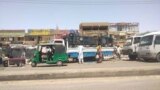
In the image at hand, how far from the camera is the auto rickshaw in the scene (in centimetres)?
2936

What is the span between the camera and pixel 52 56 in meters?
29.8

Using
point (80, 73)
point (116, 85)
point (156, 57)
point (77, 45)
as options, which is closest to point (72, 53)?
point (77, 45)

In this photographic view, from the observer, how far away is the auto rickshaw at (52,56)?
29.4 m

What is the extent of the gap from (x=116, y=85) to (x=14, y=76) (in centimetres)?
601

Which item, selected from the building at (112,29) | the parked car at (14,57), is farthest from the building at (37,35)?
the parked car at (14,57)

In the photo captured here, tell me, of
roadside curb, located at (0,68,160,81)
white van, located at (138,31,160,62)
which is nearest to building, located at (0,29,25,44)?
white van, located at (138,31,160,62)

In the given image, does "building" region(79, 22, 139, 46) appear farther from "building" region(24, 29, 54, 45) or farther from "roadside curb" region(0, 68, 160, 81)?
"roadside curb" region(0, 68, 160, 81)

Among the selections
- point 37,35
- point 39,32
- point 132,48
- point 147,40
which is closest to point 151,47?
point 147,40

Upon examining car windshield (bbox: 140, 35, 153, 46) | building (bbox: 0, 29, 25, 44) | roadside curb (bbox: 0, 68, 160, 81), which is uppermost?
building (bbox: 0, 29, 25, 44)

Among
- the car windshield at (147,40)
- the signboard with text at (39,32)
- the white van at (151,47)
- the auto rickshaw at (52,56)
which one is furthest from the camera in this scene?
the signboard with text at (39,32)

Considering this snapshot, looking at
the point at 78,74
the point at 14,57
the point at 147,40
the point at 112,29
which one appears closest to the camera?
the point at 78,74

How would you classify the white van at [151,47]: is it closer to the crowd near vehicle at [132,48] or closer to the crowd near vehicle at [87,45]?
the crowd near vehicle at [132,48]

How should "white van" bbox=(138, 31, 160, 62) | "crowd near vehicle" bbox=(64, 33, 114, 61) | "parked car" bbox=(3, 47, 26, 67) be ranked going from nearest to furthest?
"white van" bbox=(138, 31, 160, 62) → "parked car" bbox=(3, 47, 26, 67) → "crowd near vehicle" bbox=(64, 33, 114, 61)

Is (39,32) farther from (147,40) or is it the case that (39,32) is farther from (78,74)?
(78,74)
